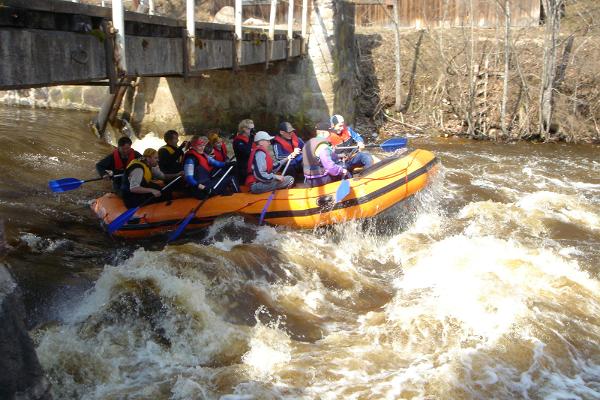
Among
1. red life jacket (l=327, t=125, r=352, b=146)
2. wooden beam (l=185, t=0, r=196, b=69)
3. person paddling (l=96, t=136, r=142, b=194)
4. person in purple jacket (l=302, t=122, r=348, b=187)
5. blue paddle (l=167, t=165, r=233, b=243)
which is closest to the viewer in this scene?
wooden beam (l=185, t=0, r=196, b=69)

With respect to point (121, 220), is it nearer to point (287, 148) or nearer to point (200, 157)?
point (200, 157)

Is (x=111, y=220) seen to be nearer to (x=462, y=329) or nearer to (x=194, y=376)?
(x=194, y=376)

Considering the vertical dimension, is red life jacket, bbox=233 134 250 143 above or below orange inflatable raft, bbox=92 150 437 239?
above

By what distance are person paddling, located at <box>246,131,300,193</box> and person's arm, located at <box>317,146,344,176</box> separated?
56 cm

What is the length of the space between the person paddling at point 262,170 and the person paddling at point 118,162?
1.50 metres

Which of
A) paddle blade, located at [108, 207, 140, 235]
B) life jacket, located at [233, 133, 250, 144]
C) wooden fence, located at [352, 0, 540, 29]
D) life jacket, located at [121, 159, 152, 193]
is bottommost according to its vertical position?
paddle blade, located at [108, 207, 140, 235]

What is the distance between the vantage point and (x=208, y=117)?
1333 cm

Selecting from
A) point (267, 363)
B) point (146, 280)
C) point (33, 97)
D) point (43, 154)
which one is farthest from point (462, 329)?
point (33, 97)

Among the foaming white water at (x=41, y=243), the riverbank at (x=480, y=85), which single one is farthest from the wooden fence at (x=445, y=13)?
the foaming white water at (x=41, y=243)

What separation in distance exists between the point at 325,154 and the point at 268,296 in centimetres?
251

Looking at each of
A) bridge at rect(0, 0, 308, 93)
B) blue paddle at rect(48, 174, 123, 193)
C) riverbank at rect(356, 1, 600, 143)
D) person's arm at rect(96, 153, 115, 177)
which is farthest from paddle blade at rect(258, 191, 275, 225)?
riverbank at rect(356, 1, 600, 143)

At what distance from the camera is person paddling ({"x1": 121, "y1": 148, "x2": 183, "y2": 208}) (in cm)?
725

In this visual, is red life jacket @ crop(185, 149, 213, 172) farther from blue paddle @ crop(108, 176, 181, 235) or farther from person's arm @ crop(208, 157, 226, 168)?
blue paddle @ crop(108, 176, 181, 235)

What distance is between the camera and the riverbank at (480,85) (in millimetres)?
14336
